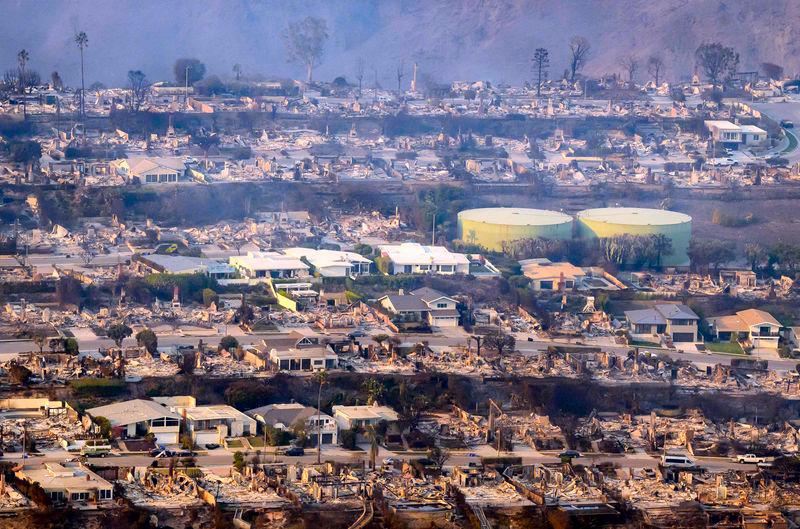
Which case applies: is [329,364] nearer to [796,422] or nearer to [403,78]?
[796,422]

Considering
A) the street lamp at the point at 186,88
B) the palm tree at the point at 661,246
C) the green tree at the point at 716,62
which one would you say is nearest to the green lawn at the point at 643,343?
the palm tree at the point at 661,246

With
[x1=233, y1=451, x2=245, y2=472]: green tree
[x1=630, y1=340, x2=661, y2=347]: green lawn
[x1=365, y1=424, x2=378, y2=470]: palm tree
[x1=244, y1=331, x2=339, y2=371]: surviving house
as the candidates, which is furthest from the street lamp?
[x1=233, y1=451, x2=245, y2=472]: green tree

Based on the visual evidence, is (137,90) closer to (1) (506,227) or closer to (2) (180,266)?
(1) (506,227)

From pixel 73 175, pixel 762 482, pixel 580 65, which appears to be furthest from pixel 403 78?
pixel 762 482

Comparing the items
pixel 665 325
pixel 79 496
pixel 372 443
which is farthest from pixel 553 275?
pixel 79 496

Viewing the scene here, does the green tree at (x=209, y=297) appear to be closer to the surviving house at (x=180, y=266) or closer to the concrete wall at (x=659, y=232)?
the surviving house at (x=180, y=266)

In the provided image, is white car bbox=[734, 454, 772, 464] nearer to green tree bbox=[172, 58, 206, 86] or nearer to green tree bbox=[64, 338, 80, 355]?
green tree bbox=[64, 338, 80, 355]
